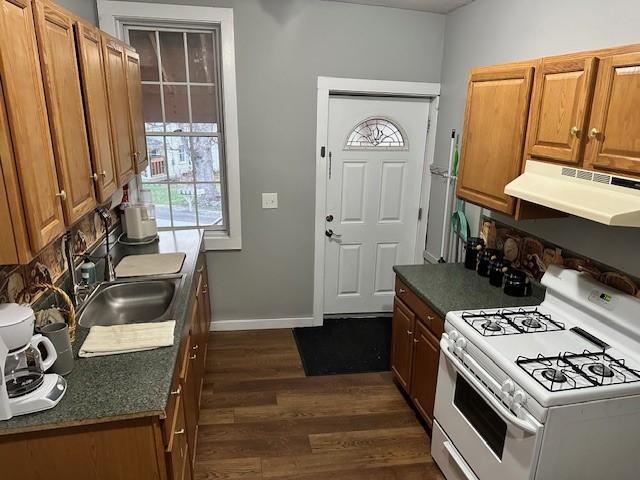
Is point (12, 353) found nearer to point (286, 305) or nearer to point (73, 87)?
point (73, 87)

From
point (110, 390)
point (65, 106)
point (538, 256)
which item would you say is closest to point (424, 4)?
point (538, 256)

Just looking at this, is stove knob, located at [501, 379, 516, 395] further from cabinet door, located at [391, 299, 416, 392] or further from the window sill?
the window sill

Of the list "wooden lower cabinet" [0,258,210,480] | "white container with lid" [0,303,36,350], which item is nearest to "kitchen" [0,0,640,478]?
"wooden lower cabinet" [0,258,210,480]

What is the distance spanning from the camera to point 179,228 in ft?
12.0

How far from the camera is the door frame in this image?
3.47m

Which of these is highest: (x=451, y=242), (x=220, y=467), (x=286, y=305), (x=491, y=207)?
(x=491, y=207)

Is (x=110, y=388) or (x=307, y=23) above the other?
(x=307, y=23)

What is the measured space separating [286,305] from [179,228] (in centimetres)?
114

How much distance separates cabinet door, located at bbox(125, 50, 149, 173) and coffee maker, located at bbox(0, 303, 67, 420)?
1.55 metres

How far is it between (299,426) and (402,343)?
33.5 inches

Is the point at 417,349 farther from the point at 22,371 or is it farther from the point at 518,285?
the point at 22,371

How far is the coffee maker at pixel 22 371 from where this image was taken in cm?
134

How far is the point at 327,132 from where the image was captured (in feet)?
11.8

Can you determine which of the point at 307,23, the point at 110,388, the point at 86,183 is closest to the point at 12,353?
the point at 110,388
